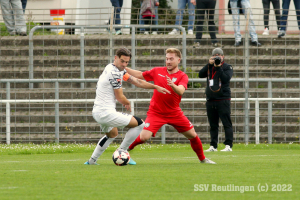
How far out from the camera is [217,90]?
34.7 feet

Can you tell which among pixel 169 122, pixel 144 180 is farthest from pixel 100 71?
pixel 144 180

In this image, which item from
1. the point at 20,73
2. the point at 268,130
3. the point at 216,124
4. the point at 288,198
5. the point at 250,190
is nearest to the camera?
the point at 288,198

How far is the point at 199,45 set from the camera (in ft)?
48.2

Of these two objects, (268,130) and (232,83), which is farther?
(232,83)

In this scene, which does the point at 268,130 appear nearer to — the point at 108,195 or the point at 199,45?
the point at 199,45

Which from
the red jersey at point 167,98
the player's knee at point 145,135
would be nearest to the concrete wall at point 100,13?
the red jersey at point 167,98

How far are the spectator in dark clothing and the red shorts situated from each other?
2.75m

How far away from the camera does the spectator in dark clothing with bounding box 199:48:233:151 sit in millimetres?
10547

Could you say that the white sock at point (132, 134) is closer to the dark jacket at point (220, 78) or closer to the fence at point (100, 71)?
the dark jacket at point (220, 78)

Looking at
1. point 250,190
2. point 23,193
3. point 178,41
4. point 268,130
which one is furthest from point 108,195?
point 178,41

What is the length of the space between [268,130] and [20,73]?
7.48m

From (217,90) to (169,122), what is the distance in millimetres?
2847

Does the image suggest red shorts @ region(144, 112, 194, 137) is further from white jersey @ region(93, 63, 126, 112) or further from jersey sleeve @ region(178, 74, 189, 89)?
white jersey @ region(93, 63, 126, 112)

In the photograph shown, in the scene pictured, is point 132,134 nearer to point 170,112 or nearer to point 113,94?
point 113,94
